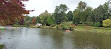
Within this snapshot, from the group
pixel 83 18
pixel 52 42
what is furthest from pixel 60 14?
pixel 52 42

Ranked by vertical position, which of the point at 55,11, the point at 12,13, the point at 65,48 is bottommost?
the point at 65,48

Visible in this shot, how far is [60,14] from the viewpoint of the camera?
236 feet

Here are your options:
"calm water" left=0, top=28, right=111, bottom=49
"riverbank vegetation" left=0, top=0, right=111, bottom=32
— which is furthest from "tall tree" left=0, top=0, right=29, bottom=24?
"riverbank vegetation" left=0, top=0, right=111, bottom=32

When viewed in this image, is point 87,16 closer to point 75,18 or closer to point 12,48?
point 75,18

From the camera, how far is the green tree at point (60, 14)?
7057cm

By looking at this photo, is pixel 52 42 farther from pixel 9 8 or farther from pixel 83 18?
pixel 83 18

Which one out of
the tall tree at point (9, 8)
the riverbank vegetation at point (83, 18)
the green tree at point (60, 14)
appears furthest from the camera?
the green tree at point (60, 14)

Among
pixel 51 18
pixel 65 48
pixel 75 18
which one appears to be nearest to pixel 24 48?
pixel 65 48

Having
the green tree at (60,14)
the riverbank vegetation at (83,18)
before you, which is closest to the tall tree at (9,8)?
the riverbank vegetation at (83,18)

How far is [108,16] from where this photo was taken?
2094 inches

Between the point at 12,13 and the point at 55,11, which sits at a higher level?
the point at 55,11

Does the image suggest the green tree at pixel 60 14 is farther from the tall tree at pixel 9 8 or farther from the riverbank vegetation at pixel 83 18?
the tall tree at pixel 9 8

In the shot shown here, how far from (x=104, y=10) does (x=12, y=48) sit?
53.2 meters

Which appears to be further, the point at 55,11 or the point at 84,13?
the point at 55,11
